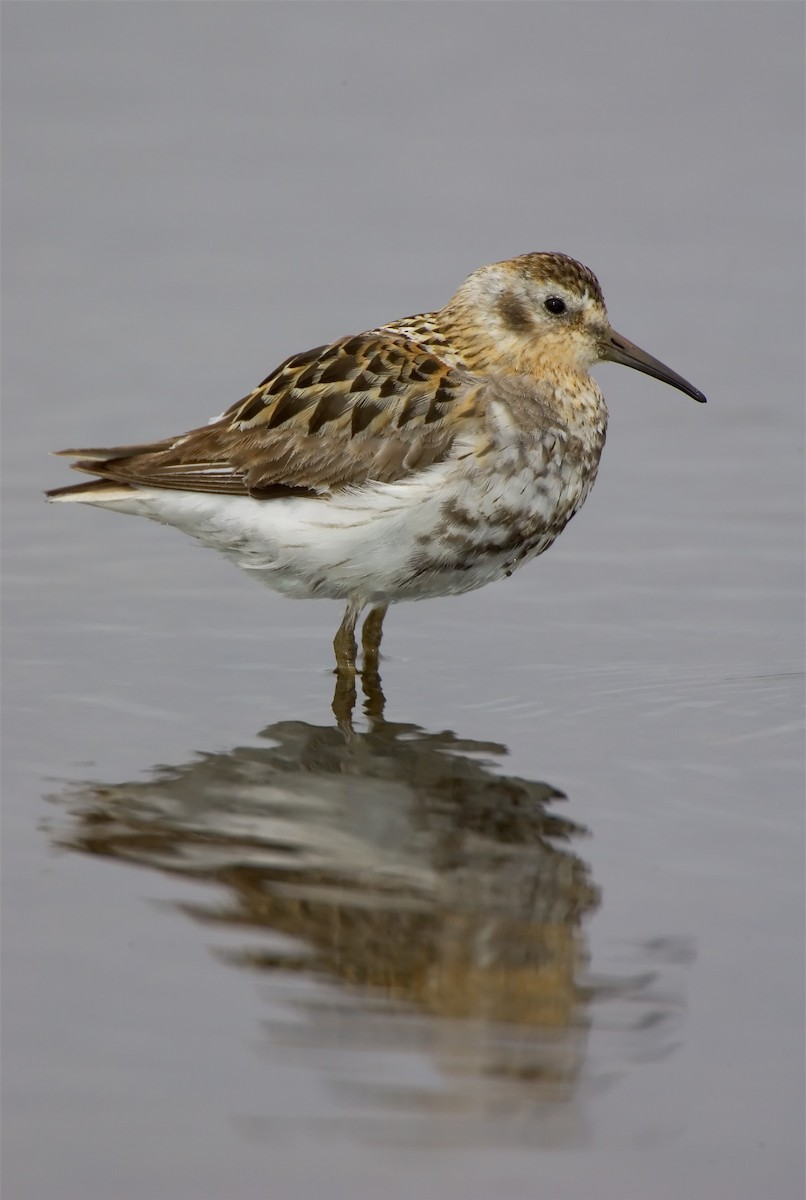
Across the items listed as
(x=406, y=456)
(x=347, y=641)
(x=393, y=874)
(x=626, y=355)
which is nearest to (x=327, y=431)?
(x=406, y=456)

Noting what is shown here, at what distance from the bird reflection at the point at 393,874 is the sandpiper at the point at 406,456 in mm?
779

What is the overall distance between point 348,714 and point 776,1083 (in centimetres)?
355

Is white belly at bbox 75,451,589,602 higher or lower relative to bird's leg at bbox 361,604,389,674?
higher

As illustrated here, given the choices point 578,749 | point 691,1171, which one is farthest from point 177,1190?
point 578,749

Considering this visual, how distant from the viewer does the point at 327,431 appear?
8.92m

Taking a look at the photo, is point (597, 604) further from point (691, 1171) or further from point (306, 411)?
point (691, 1171)

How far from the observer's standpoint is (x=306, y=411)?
902cm

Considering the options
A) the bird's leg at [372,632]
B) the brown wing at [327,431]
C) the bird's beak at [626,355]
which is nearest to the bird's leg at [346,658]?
the bird's leg at [372,632]

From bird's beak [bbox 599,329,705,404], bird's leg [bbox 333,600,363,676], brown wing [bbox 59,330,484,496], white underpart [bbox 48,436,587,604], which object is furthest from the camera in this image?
bird's beak [bbox 599,329,705,404]

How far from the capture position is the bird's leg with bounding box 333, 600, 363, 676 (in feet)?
30.0

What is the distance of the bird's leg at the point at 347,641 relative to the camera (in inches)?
360

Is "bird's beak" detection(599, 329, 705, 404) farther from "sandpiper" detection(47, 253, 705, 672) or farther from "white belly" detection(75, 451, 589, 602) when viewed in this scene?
"white belly" detection(75, 451, 589, 602)

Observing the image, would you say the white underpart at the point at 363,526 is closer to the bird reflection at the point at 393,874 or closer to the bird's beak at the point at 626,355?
the bird reflection at the point at 393,874

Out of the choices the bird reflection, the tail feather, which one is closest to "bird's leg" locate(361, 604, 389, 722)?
the bird reflection
